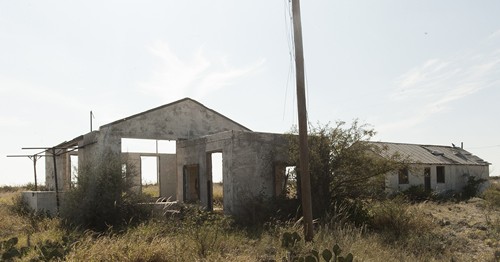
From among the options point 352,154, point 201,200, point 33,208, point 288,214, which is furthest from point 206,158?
point 33,208

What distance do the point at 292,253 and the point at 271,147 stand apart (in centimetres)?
803

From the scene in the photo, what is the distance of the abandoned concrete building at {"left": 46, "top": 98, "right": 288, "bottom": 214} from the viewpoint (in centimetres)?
1534

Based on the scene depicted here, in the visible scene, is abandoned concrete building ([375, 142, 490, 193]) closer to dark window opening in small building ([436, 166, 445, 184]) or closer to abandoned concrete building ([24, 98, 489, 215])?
dark window opening in small building ([436, 166, 445, 184])

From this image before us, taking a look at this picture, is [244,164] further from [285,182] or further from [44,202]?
[44,202]

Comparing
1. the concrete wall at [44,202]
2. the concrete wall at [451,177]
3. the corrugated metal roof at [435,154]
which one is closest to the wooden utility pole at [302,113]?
the concrete wall at [44,202]

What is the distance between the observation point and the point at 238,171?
1524 cm

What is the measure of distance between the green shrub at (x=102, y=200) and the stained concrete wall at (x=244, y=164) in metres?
3.10

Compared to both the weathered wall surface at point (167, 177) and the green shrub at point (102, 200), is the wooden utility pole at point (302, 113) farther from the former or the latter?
the weathered wall surface at point (167, 177)

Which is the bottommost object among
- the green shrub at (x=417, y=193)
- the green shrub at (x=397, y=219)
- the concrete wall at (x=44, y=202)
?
the green shrub at (x=417, y=193)

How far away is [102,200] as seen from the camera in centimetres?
1380

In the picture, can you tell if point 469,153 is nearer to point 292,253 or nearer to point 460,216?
point 460,216

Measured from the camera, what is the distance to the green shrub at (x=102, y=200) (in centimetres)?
1359

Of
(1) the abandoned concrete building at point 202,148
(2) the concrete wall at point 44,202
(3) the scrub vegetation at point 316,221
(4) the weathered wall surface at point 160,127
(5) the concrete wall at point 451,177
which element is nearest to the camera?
(3) the scrub vegetation at point 316,221

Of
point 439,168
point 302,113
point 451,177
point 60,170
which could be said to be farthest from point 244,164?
point 451,177
